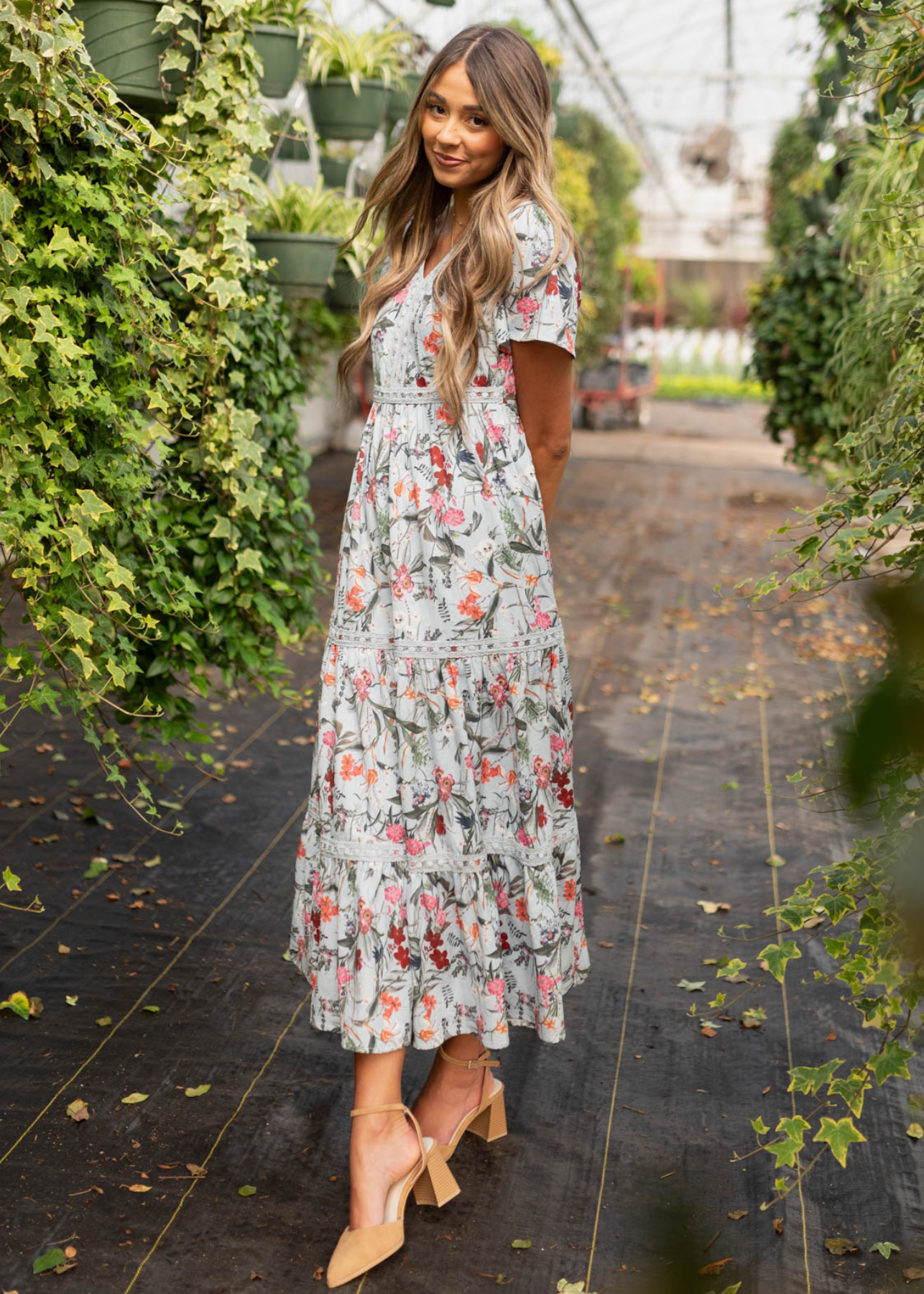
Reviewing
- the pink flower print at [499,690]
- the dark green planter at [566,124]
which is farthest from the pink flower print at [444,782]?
the dark green planter at [566,124]

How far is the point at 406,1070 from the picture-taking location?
2.33 m

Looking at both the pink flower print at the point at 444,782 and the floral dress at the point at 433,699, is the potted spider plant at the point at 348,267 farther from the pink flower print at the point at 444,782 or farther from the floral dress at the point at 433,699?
the pink flower print at the point at 444,782

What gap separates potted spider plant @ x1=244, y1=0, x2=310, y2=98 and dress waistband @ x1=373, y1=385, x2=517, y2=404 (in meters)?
1.37

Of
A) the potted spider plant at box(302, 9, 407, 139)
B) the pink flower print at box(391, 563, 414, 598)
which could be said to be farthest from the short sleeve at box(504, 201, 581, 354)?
the potted spider plant at box(302, 9, 407, 139)

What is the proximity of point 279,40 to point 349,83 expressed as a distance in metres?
1.29

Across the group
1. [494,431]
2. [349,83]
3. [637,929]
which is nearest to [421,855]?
[494,431]

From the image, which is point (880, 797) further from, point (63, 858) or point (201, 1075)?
point (63, 858)

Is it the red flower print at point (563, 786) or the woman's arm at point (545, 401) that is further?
the red flower print at point (563, 786)

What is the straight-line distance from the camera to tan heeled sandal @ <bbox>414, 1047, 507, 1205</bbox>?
201 cm

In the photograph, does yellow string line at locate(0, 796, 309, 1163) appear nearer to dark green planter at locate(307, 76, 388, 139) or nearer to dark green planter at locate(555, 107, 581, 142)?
dark green planter at locate(307, 76, 388, 139)

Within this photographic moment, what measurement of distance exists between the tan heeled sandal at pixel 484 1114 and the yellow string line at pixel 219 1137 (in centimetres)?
33

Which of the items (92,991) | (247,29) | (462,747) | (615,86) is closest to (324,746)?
(462,747)

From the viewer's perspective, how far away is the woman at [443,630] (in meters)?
1.81

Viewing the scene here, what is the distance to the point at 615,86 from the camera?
13930 mm
